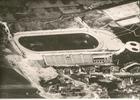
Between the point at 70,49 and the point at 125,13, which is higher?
the point at 125,13

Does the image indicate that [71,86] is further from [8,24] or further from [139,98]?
[8,24]

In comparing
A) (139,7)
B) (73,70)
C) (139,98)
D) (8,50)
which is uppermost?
(139,7)

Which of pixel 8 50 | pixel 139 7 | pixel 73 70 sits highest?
pixel 139 7

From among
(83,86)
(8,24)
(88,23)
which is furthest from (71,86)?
(8,24)

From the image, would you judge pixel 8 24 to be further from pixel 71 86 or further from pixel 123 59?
pixel 123 59

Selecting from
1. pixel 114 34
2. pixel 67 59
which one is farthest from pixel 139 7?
pixel 67 59

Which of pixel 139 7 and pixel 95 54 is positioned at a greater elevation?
pixel 139 7
